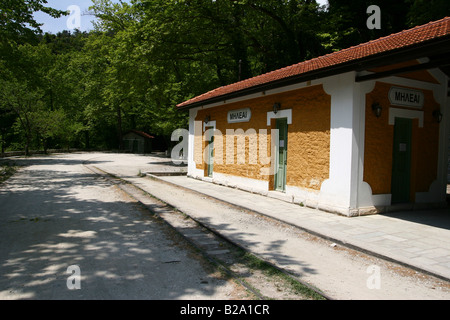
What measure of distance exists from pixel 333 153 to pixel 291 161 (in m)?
1.64

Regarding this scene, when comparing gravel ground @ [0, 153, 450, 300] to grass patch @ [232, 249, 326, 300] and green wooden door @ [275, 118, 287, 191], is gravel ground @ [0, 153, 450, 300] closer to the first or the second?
grass patch @ [232, 249, 326, 300]

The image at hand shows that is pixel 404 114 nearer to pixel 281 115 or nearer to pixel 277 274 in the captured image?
pixel 281 115

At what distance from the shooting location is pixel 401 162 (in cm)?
812

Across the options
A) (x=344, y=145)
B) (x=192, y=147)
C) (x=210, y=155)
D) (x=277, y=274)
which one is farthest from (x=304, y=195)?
(x=192, y=147)

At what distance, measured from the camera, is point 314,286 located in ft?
12.0

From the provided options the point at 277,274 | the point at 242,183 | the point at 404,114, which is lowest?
the point at 277,274

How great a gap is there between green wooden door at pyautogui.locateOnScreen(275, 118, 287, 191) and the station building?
31 mm

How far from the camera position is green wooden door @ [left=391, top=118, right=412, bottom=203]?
796 cm

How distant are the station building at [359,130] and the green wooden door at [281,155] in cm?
3

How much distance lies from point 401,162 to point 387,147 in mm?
777

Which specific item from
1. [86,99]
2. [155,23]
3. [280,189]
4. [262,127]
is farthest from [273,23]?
[86,99]

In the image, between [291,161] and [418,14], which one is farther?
[418,14]

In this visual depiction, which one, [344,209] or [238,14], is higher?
[238,14]

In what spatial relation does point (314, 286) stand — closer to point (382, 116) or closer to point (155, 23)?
point (382, 116)
